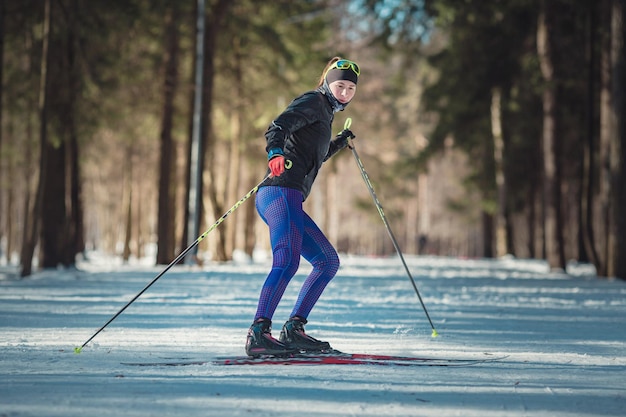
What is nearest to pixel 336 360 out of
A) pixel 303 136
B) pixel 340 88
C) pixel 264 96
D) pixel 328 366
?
pixel 328 366

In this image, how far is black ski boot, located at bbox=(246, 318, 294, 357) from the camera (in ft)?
21.7

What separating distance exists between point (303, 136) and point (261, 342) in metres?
1.52

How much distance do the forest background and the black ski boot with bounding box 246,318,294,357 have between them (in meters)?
12.2

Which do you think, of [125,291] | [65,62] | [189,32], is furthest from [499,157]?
[125,291]

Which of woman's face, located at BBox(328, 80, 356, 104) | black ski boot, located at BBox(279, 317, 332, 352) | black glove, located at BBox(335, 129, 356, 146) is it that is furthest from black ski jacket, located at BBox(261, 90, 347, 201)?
black ski boot, located at BBox(279, 317, 332, 352)

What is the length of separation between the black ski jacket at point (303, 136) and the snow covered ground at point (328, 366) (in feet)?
4.57

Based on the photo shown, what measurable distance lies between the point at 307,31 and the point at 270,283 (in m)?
25.4

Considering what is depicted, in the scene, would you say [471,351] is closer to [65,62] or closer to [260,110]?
[65,62]

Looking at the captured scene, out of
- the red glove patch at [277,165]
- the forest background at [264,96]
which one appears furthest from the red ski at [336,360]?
the forest background at [264,96]

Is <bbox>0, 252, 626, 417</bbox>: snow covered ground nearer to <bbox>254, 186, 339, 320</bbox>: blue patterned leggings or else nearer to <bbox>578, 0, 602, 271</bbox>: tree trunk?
<bbox>254, 186, 339, 320</bbox>: blue patterned leggings

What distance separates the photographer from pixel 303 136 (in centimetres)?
695

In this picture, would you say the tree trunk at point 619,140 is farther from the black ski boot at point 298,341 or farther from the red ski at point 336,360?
the black ski boot at point 298,341

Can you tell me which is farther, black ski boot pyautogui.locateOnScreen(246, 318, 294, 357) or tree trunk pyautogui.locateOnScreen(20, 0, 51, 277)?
tree trunk pyautogui.locateOnScreen(20, 0, 51, 277)

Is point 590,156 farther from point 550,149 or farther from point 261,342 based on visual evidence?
point 261,342
